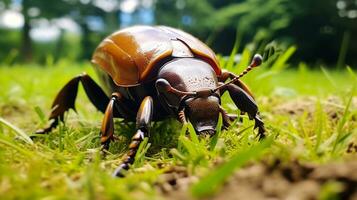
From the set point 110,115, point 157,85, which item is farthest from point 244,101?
point 110,115

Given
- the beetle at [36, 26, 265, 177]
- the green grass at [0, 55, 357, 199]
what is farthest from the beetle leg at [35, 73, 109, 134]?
the green grass at [0, 55, 357, 199]

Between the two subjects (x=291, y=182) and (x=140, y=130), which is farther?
(x=140, y=130)

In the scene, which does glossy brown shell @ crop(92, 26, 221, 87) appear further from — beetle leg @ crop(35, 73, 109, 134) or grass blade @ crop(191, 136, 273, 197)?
grass blade @ crop(191, 136, 273, 197)

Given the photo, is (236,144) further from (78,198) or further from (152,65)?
(78,198)

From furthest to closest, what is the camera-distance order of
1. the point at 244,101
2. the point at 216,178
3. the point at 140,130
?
the point at 244,101 → the point at 140,130 → the point at 216,178

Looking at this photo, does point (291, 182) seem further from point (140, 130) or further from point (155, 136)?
point (155, 136)

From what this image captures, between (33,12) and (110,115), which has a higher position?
(110,115)

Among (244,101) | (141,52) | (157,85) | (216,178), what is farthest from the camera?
(141,52)

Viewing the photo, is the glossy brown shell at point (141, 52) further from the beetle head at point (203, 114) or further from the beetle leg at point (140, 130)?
the beetle head at point (203, 114)
